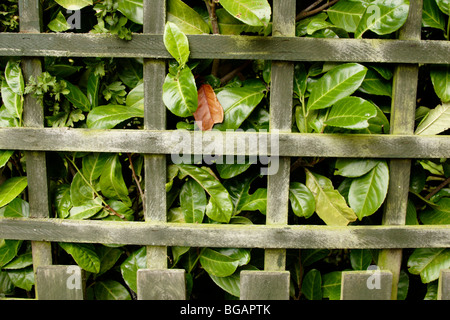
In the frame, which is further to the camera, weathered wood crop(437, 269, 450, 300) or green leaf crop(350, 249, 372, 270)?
green leaf crop(350, 249, 372, 270)

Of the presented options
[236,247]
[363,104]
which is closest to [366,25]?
[363,104]

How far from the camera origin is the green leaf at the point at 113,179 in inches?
47.7

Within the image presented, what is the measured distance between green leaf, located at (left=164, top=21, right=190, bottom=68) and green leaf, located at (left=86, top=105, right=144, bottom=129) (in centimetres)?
22

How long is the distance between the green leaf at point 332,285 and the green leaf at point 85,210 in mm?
827

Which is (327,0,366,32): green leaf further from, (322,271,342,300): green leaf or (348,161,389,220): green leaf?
(322,271,342,300): green leaf

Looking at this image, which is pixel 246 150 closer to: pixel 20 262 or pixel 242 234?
pixel 242 234

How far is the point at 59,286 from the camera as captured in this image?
1.12 meters

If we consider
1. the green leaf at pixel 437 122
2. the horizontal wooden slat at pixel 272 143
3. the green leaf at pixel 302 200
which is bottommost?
the green leaf at pixel 302 200

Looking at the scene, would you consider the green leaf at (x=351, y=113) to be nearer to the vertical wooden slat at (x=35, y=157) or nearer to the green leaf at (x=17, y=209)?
the vertical wooden slat at (x=35, y=157)

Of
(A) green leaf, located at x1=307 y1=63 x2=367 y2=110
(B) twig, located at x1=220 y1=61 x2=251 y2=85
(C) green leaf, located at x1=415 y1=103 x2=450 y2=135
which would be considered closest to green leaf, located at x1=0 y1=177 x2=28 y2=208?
(B) twig, located at x1=220 y1=61 x2=251 y2=85

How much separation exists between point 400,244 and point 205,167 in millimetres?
681

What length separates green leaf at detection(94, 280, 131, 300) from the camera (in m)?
1.30

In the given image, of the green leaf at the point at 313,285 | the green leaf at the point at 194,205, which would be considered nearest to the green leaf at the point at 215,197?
the green leaf at the point at 194,205
